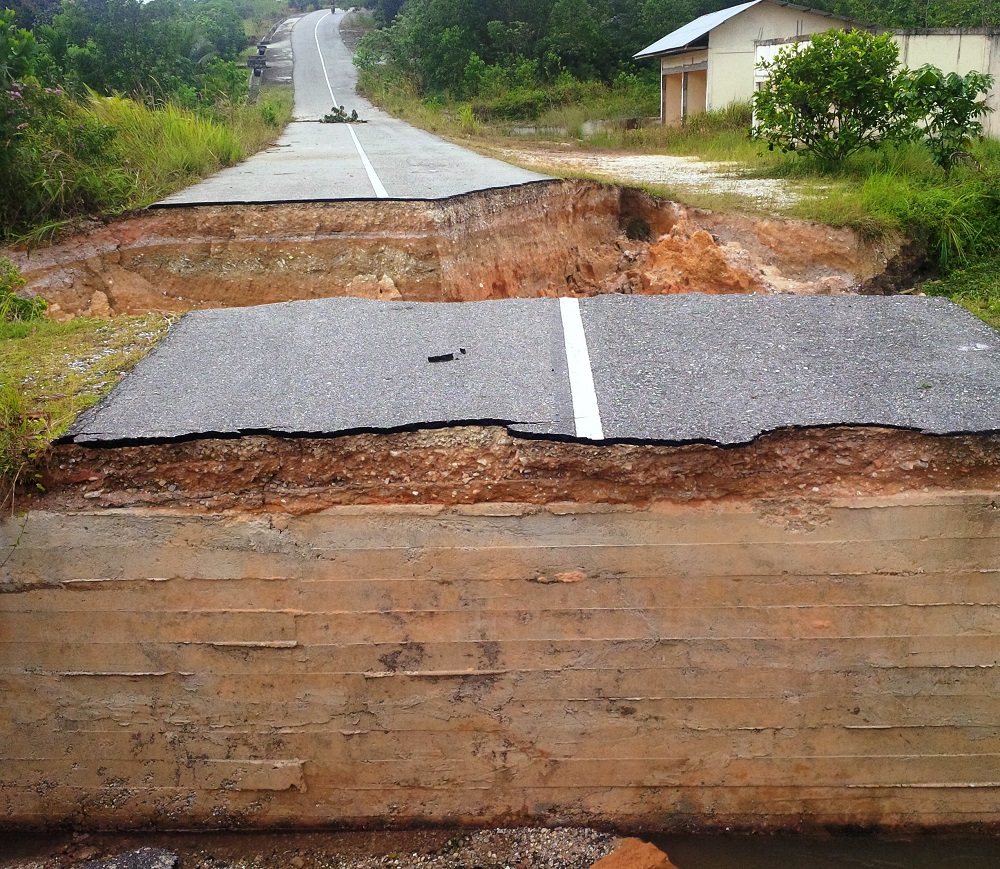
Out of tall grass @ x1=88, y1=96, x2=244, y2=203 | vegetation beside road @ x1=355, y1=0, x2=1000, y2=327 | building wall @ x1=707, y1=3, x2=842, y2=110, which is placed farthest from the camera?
building wall @ x1=707, y1=3, x2=842, y2=110

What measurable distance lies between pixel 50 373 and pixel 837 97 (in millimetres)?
10200

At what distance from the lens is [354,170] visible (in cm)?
1112

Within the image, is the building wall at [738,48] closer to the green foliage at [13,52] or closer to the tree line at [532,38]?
the tree line at [532,38]

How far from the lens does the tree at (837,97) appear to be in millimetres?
10672

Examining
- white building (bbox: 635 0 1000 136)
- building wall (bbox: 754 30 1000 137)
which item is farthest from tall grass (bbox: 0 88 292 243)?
white building (bbox: 635 0 1000 136)

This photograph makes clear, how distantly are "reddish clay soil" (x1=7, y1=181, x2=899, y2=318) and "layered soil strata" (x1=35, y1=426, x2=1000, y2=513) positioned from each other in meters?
3.62

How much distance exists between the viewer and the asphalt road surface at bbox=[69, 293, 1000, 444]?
4.34 metres

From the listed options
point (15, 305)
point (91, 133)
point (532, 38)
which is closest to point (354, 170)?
point (91, 133)

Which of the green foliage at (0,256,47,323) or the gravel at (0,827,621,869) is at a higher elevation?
the green foliage at (0,256,47,323)

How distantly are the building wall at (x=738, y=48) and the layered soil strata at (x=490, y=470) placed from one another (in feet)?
57.7

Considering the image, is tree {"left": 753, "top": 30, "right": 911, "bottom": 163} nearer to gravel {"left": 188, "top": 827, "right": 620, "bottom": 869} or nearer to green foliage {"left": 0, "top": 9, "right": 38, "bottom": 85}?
green foliage {"left": 0, "top": 9, "right": 38, "bottom": 85}

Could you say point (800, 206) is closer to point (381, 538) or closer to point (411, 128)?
point (381, 538)

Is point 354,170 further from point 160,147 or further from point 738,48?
point 738,48

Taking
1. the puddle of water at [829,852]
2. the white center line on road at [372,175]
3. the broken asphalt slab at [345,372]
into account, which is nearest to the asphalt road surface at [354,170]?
the white center line on road at [372,175]
